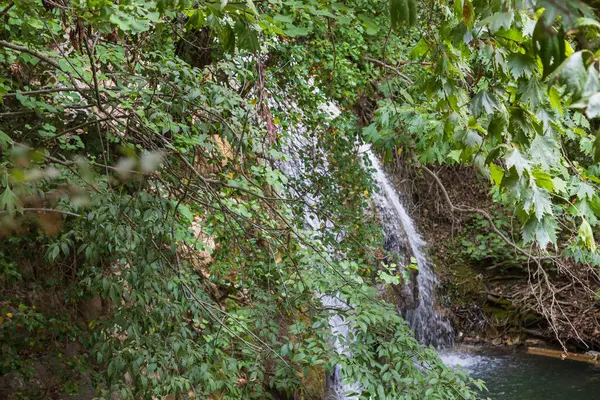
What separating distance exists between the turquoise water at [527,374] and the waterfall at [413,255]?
1.34 feet

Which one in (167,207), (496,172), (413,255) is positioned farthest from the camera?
(413,255)

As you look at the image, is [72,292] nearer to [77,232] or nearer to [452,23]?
[77,232]

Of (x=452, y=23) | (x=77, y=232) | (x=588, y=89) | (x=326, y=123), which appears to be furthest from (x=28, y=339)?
(x=588, y=89)

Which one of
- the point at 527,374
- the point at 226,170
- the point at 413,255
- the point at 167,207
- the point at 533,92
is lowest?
the point at 527,374

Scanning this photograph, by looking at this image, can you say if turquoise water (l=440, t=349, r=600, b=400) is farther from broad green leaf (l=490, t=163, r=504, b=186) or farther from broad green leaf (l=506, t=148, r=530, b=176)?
broad green leaf (l=506, t=148, r=530, b=176)

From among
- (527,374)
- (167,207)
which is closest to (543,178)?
(167,207)

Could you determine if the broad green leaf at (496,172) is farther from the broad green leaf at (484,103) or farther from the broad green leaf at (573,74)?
the broad green leaf at (573,74)

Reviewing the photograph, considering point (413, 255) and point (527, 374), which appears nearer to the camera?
point (527, 374)

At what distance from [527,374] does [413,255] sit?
2494 mm

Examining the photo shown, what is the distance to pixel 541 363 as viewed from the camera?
848 centimetres

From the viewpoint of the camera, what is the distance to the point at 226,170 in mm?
4762

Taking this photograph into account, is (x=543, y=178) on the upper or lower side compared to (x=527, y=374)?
upper

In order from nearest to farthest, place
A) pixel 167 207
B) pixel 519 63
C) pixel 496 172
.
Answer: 1. pixel 519 63
2. pixel 496 172
3. pixel 167 207

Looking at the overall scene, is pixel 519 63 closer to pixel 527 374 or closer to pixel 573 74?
pixel 573 74
